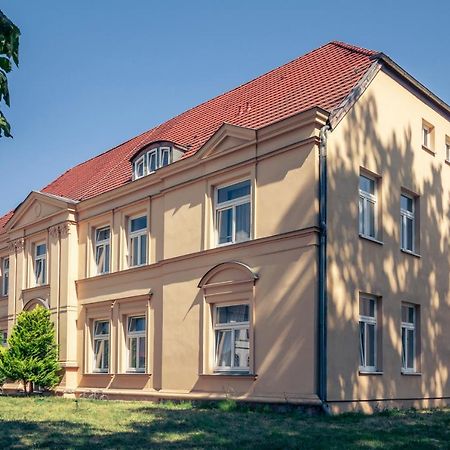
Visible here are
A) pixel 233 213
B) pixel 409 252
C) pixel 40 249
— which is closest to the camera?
pixel 233 213

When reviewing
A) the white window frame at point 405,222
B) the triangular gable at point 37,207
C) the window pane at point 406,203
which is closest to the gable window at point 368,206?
the white window frame at point 405,222

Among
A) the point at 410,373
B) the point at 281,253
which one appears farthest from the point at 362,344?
the point at 281,253

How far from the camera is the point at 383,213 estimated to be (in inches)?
752

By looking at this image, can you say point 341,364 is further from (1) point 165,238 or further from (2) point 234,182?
(1) point 165,238

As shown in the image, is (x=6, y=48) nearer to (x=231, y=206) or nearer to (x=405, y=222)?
(x=231, y=206)

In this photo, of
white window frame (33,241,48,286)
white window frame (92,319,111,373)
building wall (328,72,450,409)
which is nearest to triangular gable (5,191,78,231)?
white window frame (33,241,48,286)

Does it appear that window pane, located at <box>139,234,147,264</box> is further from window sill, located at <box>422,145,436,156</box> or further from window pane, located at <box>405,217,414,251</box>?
window sill, located at <box>422,145,436,156</box>

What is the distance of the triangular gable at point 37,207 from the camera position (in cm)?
2602

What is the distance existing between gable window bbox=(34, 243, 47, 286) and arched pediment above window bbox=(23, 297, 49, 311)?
0.70 meters

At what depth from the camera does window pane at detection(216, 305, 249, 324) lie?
18.8 metres

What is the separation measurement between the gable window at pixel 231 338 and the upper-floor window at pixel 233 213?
187 cm

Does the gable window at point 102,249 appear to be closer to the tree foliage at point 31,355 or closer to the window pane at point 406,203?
the tree foliage at point 31,355

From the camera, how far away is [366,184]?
1909 cm

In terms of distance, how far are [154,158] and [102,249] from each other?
407 centimetres
